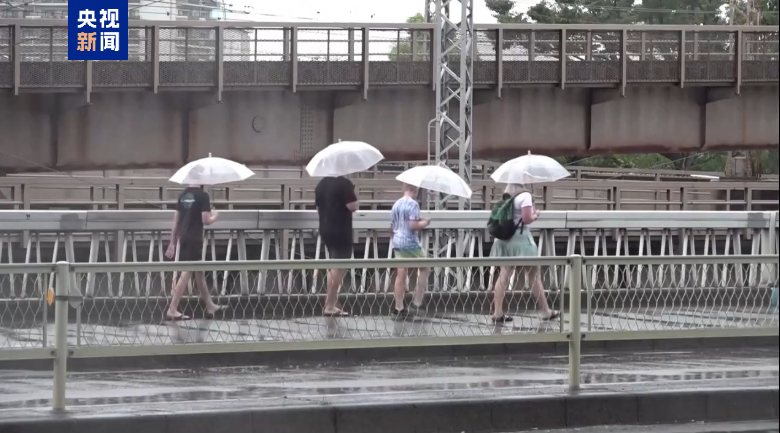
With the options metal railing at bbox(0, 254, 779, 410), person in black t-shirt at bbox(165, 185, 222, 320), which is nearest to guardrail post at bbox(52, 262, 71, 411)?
metal railing at bbox(0, 254, 779, 410)

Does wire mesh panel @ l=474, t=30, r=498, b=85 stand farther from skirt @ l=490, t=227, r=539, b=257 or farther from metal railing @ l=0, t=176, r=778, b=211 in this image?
skirt @ l=490, t=227, r=539, b=257

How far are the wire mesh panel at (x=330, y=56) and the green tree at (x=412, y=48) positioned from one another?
0.84 m

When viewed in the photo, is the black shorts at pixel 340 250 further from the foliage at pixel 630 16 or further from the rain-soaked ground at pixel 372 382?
the foliage at pixel 630 16

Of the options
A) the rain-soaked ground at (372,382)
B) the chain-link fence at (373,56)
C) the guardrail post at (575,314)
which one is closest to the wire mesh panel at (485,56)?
the chain-link fence at (373,56)

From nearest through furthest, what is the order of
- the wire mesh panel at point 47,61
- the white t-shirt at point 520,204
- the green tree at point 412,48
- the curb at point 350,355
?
the curb at point 350,355
the white t-shirt at point 520,204
the wire mesh panel at point 47,61
the green tree at point 412,48

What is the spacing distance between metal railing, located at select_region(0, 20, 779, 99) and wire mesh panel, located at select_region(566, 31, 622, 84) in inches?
1.0

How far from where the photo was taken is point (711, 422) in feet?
28.8

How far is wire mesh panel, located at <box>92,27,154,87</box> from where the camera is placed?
26.1m

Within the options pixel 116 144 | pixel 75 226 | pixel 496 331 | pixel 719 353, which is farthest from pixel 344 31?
pixel 496 331

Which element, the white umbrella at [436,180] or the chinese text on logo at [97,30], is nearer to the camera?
the white umbrella at [436,180]

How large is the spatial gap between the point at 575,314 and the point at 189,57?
64.0ft

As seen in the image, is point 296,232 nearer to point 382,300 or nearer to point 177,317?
point 382,300

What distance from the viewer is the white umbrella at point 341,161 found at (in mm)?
14086

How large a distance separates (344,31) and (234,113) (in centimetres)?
321
